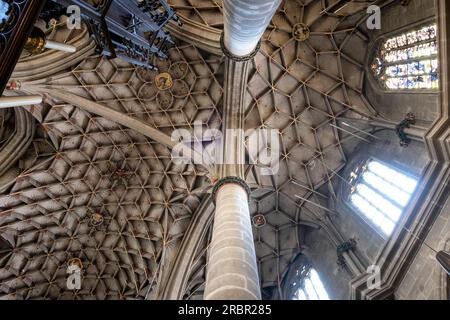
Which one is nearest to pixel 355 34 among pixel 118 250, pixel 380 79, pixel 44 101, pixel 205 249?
pixel 380 79

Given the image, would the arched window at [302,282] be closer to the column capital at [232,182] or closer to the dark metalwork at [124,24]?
the column capital at [232,182]

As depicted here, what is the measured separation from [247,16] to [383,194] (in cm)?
787

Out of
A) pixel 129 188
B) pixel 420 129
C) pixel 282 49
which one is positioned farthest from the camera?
pixel 129 188

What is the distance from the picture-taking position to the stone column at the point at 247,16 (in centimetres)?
669

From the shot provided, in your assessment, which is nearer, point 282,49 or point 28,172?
point 282,49

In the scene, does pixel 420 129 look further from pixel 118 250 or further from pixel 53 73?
pixel 118 250

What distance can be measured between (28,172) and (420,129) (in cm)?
1696

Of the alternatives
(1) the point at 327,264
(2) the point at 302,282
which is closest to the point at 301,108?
(1) the point at 327,264

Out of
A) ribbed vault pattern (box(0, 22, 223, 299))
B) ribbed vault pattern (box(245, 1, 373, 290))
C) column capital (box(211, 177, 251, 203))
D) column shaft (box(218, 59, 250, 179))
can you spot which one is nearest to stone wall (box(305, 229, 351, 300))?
ribbed vault pattern (box(245, 1, 373, 290))

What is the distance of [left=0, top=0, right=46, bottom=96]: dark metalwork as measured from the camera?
3.76 metres

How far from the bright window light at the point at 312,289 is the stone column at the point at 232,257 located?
7.19 metres

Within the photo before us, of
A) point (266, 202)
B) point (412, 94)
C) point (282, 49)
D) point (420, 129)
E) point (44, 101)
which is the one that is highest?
point (282, 49)

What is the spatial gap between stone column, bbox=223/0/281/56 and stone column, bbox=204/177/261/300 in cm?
443
